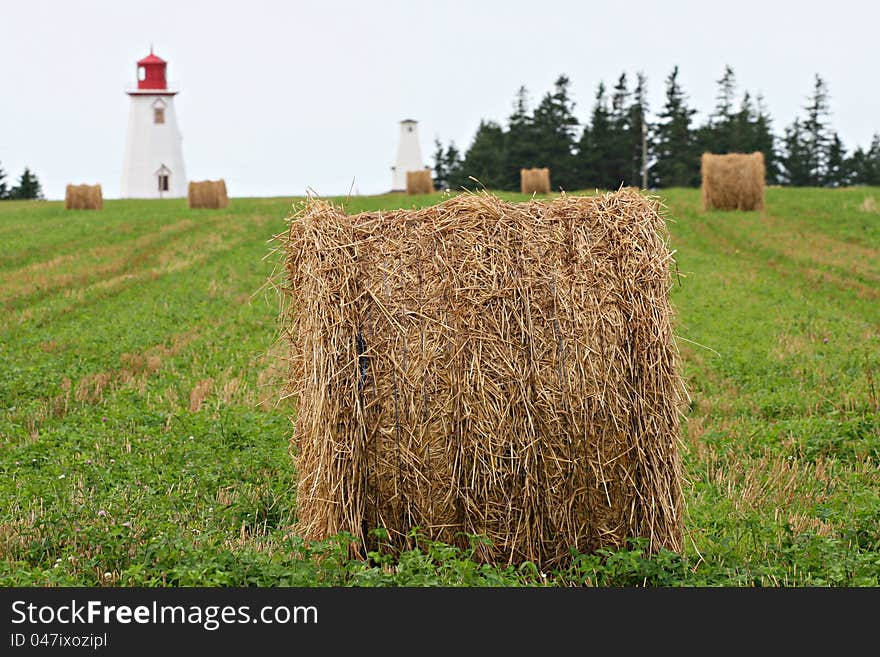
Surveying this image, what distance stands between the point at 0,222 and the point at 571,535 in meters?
36.3

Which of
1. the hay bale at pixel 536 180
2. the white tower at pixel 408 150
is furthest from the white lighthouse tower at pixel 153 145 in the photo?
the hay bale at pixel 536 180

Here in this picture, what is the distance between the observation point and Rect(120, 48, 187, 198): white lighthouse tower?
69062 mm

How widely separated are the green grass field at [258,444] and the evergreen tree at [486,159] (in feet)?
167

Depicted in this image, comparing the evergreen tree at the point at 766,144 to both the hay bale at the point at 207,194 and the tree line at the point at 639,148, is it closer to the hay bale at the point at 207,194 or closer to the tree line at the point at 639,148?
the tree line at the point at 639,148

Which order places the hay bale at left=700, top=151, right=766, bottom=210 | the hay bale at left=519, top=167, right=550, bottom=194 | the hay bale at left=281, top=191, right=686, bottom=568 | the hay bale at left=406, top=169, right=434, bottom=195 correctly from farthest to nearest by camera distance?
the hay bale at left=406, top=169, right=434, bottom=195 < the hay bale at left=519, top=167, right=550, bottom=194 < the hay bale at left=700, top=151, right=766, bottom=210 < the hay bale at left=281, top=191, right=686, bottom=568

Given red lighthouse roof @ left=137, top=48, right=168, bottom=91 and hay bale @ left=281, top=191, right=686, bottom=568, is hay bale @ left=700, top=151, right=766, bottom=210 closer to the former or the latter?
hay bale @ left=281, top=191, right=686, bottom=568

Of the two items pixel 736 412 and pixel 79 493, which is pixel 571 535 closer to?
pixel 79 493

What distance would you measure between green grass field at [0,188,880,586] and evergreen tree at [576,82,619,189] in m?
47.8

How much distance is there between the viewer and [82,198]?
4303cm

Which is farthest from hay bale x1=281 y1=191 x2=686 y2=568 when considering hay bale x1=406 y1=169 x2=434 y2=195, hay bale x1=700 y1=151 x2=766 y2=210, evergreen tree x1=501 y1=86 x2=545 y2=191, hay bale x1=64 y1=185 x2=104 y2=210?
evergreen tree x1=501 y1=86 x2=545 y2=191

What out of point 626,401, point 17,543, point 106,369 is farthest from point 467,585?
point 106,369

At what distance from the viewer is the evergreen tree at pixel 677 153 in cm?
6888

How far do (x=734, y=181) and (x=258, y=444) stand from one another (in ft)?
93.3

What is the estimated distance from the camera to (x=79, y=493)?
721 centimetres
